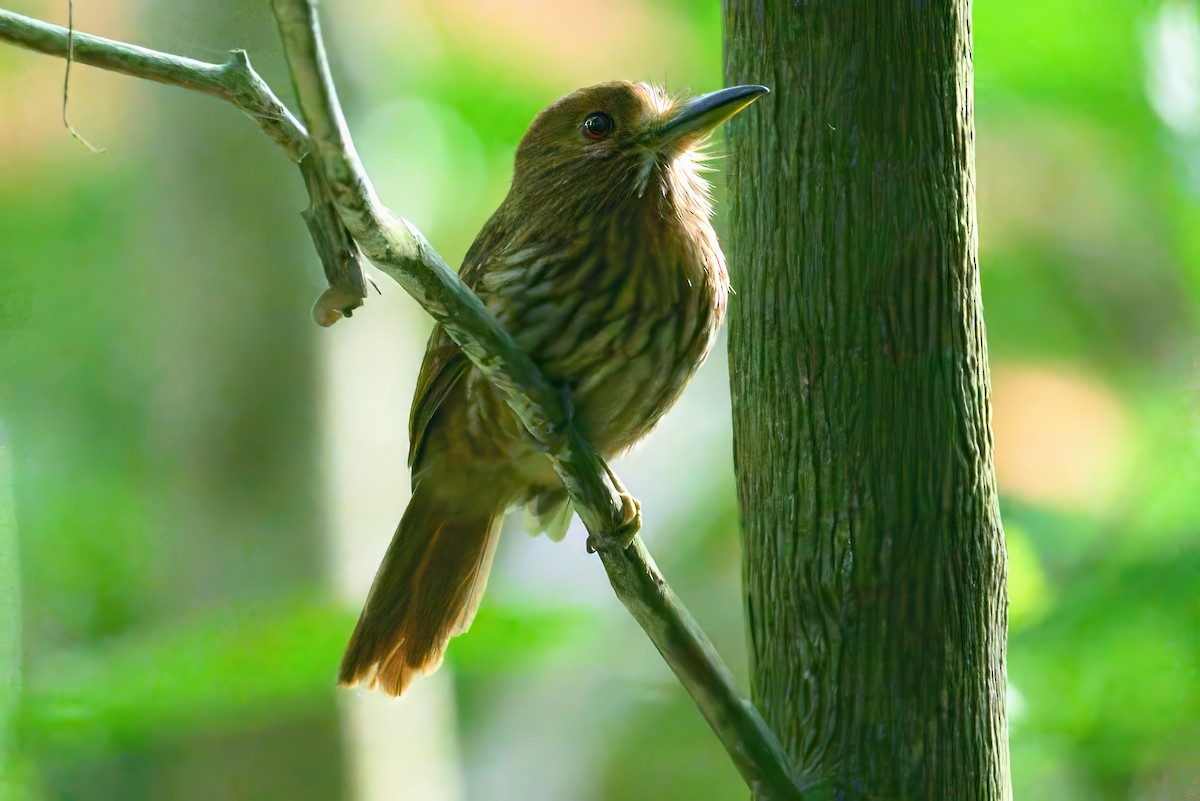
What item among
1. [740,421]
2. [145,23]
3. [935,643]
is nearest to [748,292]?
[740,421]

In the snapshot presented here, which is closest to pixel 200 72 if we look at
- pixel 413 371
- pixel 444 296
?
pixel 444 296

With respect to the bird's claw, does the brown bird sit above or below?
above

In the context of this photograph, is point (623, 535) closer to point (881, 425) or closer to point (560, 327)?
point (881, 425)

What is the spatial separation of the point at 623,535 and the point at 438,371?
1.89 ft

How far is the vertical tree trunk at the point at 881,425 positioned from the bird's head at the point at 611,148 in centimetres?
31

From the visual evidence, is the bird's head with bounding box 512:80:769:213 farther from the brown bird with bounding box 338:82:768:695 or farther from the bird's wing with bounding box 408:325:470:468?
the bird's wing with bounding box 408:325:470:468

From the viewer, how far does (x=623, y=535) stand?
1.33 meters

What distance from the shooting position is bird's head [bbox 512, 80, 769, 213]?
5.91 feet

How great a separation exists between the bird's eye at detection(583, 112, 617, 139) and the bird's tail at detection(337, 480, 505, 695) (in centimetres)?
64

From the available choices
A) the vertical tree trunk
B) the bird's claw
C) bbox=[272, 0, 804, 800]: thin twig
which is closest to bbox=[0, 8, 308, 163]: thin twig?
bbox=[272, 0, 804, 800]: thin twig

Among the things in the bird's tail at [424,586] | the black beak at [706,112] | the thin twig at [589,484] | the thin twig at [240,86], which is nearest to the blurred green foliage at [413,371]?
the bird's tail at [424,586]

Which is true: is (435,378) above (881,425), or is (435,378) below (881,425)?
above

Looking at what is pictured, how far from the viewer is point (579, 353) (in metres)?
1.71

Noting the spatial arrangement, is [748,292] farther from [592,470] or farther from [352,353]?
[352,353]
